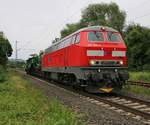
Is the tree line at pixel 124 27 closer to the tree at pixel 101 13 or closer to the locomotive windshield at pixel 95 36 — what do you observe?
the tree at pixel 101 13

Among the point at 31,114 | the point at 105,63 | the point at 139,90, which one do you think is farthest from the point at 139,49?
the point at 31,114

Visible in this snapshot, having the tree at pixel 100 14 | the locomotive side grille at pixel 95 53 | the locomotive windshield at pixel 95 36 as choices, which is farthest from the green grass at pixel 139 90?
the tree at pixel 100 14

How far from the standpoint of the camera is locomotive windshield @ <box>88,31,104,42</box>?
55.1ft

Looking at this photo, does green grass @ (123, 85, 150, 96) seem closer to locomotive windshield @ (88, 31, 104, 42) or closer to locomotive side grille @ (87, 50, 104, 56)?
locomotive side grille @ (87, 50, 104, 56)

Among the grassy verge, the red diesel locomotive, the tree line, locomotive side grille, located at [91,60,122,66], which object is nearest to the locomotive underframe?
the red diesel locomotive

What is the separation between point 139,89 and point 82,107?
723cm

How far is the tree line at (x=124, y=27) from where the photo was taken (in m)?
52.2

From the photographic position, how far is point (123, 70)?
16609 mm

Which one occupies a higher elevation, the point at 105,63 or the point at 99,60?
the point at 99,60

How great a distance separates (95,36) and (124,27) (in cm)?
5845

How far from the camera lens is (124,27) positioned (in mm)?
74375

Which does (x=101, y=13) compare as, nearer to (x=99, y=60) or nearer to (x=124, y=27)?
(x=124, y=27)

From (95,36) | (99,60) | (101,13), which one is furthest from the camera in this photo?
(101,13)

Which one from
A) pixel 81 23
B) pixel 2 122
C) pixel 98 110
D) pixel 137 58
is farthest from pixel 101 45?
pixel 81 23
